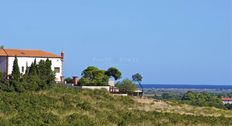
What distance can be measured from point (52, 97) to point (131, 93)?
20263 mm

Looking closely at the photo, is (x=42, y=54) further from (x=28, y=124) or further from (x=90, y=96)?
(x=28, y=124)

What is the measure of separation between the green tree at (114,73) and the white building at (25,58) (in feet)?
22.8

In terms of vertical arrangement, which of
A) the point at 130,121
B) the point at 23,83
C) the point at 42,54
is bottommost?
the point at 130,121

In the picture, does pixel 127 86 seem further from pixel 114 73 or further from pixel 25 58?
pixel 25 58

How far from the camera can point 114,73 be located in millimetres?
62094

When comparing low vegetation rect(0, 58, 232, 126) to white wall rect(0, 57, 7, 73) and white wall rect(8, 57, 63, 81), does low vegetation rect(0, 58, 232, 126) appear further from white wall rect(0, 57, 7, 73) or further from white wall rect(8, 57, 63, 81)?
white wall rect(0, 57, 7, 73)

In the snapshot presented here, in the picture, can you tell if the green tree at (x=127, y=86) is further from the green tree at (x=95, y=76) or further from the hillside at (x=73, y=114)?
the hillside at (x=73, y=114)

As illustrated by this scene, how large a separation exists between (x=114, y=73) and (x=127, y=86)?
9.36 ft

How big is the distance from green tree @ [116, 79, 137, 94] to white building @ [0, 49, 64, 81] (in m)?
7.75

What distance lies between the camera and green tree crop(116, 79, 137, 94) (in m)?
59.8

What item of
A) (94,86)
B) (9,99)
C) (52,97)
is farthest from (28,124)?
(94,86)

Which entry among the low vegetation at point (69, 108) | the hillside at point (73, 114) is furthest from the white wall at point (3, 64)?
the hillside at point (73, 114)

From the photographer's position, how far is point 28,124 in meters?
24.6

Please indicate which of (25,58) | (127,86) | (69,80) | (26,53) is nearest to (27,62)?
(25,58)
